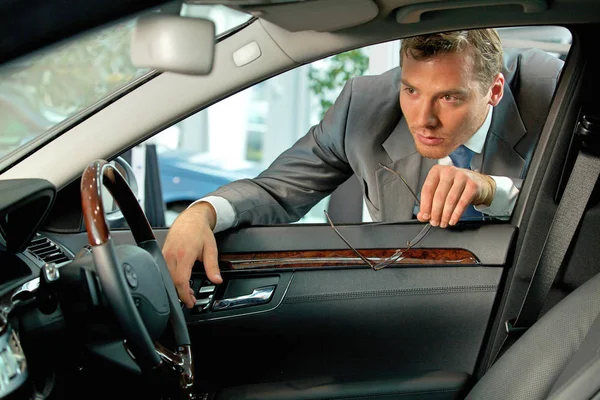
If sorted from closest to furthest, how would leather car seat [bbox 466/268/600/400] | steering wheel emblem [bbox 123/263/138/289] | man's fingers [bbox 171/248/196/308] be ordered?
steering wheel emblem [bbox 123/263/138/289]
leather car seat [bbox 466/268/600/400]
man's fingers [bbox 171/248/196/308]

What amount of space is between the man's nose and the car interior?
0.24 m

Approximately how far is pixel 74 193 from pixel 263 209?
499 millimetres

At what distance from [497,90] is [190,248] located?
2.87ft

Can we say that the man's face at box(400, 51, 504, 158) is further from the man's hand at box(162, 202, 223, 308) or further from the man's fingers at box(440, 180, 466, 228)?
the man's hand at box(162, 202, 223, 308)

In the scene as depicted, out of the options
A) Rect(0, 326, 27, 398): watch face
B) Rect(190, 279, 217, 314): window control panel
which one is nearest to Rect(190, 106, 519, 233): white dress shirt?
Rect(190, 279, 217, 314): window control panel

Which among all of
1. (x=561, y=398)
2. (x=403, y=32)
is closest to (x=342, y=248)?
(x=403, y=32)

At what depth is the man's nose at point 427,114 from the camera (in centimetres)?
181

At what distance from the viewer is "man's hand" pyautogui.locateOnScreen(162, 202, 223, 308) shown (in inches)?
62.4

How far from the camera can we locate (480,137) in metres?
1.92

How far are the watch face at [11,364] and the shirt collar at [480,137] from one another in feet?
3.98

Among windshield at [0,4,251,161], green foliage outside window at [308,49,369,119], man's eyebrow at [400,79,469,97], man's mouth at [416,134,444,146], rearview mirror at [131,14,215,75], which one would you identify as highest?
rearview mirror at [131,14,215,75]

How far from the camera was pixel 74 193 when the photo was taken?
159 centimetres

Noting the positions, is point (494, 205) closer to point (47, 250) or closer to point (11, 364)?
point (47, 250)

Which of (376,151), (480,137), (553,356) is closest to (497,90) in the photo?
(480,137)
